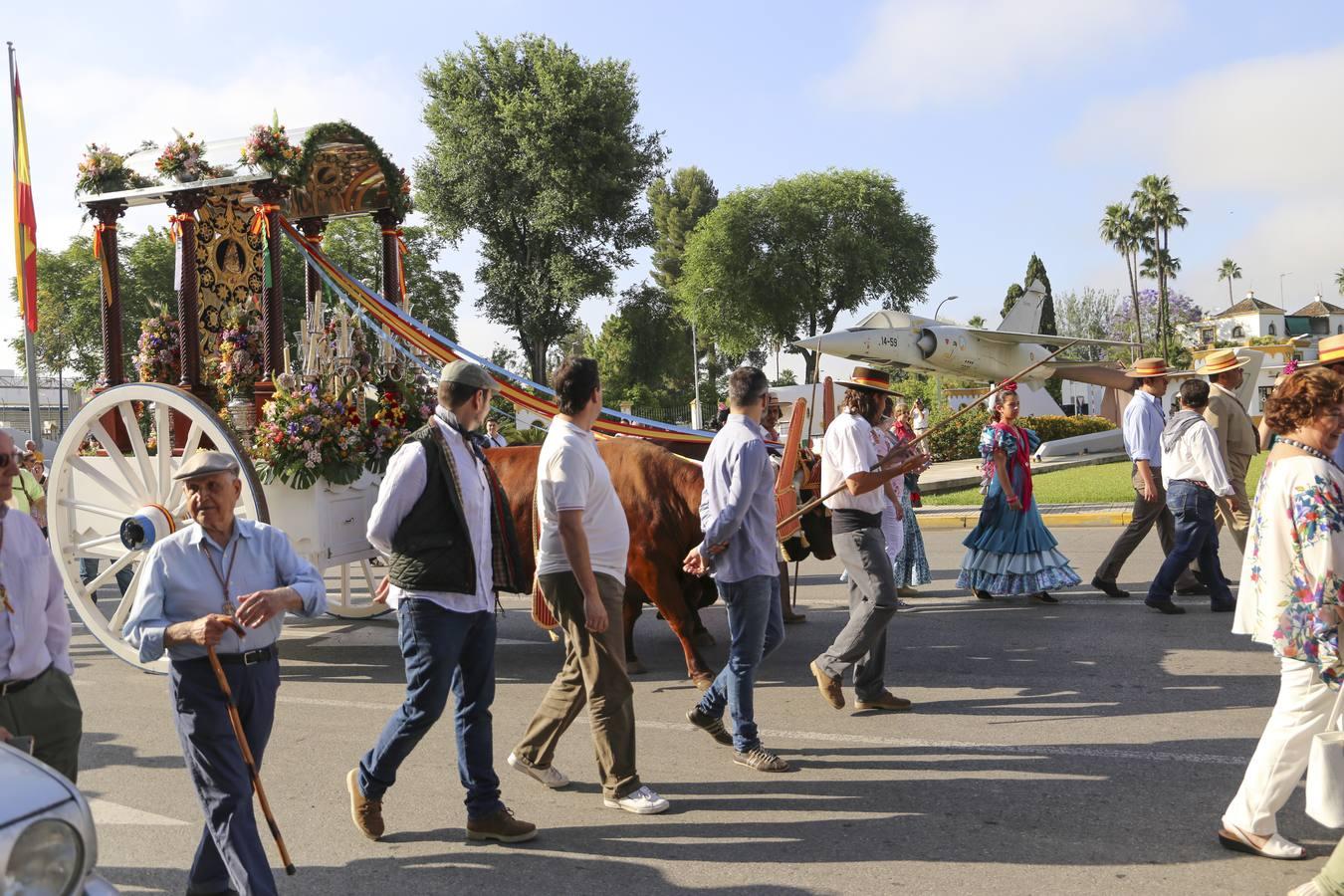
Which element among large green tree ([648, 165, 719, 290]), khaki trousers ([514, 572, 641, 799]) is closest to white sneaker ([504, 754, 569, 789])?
khaki trousers ([514, 572, 641, 799])

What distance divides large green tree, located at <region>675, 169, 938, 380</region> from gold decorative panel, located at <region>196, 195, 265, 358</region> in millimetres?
46243

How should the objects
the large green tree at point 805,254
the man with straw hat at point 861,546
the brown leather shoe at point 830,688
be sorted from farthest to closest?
the large green tree at point 805,254
the brown leather shoe at point 830,688
the man with straw hat at point 861,546

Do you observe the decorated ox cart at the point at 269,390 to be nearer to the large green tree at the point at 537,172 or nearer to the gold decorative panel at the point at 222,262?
the gold decorative panel at the point at 222,262

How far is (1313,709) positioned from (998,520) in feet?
18.2

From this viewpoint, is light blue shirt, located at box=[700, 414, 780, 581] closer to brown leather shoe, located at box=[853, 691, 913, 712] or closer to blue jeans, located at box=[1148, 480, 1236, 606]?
brown leather shoe, located at box=[853, 691, 913, 712]

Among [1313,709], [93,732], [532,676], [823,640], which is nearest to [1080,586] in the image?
[823,640]

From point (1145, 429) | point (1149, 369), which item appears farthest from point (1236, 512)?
point (1149, 369)

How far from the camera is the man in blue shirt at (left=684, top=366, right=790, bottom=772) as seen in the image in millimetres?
4988

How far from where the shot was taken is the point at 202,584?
347cm

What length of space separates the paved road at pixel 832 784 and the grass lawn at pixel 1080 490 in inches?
372

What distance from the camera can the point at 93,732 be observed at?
620 centimetres

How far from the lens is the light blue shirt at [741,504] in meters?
4.98

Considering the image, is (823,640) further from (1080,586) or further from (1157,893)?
(1157,893)

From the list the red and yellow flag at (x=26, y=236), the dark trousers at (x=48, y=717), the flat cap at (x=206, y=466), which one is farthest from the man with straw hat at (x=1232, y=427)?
the red and yellow flag at (x=26, y=236)
